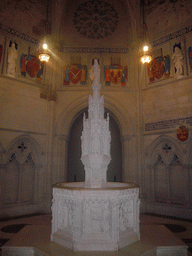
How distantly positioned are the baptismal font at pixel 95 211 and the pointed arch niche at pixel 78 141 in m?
4.76

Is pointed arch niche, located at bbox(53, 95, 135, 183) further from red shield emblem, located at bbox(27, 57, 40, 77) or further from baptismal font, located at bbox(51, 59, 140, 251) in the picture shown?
baptismal font, located at bbox(51, 59, 140, 251)

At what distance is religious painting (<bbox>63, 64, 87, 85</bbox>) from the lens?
1032 centimetres

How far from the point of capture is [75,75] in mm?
10359

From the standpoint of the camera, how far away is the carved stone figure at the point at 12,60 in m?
8.86

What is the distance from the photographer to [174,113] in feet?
29.5

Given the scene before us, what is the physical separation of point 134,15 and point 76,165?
779cm

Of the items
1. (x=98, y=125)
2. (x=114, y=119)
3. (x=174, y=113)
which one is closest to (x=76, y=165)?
(x=114, y=119)

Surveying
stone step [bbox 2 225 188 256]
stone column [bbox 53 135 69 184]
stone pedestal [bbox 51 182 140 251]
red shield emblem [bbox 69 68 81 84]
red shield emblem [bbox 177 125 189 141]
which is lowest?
stone step [bbox 2 225 188 256]

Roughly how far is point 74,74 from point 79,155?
3.91 metres

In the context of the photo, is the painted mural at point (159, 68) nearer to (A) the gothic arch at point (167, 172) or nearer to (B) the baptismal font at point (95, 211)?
(A) the gothic arch at point (167, 172)

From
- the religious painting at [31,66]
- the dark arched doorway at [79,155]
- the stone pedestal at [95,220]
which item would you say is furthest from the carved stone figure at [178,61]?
the stone pedestal at [95,220]

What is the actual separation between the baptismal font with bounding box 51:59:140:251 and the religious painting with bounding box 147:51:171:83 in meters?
5.71

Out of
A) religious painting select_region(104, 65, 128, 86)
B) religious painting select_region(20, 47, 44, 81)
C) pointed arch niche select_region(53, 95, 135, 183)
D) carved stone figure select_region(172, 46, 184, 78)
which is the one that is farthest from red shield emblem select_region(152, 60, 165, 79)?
religious painting select_region(20, 47, 44, 81)

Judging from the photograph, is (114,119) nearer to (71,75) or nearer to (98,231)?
(71,75)
